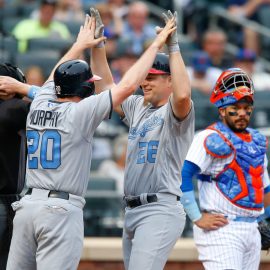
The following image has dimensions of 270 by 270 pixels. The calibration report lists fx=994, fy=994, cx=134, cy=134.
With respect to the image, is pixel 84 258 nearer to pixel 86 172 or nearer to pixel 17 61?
pixel 86 172

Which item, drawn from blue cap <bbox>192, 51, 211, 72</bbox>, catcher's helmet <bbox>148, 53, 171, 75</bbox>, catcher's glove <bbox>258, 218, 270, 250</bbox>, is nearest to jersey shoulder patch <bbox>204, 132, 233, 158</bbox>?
catcher's helmet <bbox>148, 53, 171, 75</bbox>

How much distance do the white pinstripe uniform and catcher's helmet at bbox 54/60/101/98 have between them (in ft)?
3.25

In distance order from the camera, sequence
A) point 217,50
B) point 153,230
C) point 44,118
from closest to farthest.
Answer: point 44,118 < point 153,230 < point 217,50

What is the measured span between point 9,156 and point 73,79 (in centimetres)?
78

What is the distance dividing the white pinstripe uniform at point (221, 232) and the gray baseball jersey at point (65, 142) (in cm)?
97

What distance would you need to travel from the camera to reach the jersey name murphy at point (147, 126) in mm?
6555

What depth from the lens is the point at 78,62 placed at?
6.31 meters

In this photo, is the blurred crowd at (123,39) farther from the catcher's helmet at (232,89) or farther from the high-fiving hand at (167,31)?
the high-fiving hand at (167,31)

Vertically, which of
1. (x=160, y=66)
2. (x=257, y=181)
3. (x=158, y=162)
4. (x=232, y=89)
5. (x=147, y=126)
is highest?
(x=160, y=66)

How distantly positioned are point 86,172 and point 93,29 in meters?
1.08

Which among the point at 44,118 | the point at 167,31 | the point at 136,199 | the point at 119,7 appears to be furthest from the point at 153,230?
the point at 119,7

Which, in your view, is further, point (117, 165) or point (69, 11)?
point (69, 11)

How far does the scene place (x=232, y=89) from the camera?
6805 mm

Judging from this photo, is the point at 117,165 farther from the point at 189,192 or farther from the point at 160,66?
the point at 160,66
